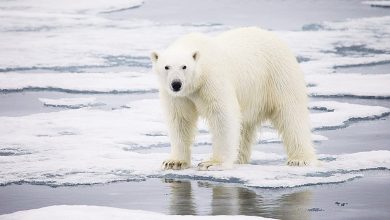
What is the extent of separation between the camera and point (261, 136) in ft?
27.7

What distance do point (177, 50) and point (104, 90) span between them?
4.94 meters

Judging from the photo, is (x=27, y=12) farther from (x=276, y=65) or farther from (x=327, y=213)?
(x=327, y=213)

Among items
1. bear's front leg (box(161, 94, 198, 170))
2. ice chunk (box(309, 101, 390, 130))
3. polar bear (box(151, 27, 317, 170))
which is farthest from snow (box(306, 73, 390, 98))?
bear's front leg (box(161, 94, 198, 170))

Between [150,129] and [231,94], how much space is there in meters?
2.02

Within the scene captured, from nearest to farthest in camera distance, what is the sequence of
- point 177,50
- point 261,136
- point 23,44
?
1. point 177,50
2. point 261,136
3. point 23,44

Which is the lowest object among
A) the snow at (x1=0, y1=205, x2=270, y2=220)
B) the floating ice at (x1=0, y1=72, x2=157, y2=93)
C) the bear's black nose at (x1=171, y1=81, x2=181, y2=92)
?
the snow at (x1=0, y1=205, x2=270, y2=220)

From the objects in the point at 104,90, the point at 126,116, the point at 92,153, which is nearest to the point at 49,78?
the point at 104,90

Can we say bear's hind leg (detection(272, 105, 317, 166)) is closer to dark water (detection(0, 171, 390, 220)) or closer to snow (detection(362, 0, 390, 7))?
dark water (detection(0, 171, 390, 220))

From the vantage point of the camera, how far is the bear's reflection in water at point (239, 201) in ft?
17.6

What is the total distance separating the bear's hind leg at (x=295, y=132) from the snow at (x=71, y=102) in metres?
3.51

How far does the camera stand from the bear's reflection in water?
5.36m

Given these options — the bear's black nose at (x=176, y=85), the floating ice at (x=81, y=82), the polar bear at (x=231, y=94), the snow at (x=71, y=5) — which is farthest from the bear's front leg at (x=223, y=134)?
the snow at (x=71, y=5)

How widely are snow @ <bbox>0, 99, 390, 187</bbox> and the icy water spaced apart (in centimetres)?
1

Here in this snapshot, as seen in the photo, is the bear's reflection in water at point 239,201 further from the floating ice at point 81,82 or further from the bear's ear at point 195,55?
the floating ice at point 81,82
